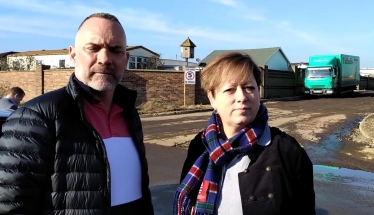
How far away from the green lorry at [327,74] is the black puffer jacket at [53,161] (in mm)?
31253

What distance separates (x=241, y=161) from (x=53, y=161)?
0.96 m

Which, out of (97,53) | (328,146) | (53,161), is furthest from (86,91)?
(328,146)

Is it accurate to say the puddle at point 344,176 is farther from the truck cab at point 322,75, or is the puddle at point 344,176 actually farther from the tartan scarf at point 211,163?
the truck cab at point 322,75

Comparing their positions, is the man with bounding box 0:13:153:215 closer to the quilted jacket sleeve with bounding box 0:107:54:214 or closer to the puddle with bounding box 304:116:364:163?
the quilted jacket sleeve with bounding box 0:107:54:214

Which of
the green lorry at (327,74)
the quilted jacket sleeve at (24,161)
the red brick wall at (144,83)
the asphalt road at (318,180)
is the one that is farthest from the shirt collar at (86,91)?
the green lorry at (327,74)

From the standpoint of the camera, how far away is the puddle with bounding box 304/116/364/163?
31.5 ft

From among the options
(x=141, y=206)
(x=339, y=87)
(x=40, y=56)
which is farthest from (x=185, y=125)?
(x=40, y=56)

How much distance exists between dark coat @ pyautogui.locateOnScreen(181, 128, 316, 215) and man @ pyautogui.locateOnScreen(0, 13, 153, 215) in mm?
661

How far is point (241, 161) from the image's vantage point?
2041mm

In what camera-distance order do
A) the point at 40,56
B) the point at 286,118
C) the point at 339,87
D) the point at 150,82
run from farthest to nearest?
the point at 40,56 → the point at 339,87 → the point at 150,82 → the point at 286,118

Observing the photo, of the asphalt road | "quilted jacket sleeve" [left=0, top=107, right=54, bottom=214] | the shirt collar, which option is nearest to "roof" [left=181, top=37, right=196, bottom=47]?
the asphalt road

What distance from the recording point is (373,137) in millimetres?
12297

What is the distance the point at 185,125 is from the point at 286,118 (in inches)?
208

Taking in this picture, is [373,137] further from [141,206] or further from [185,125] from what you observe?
[141,206]
